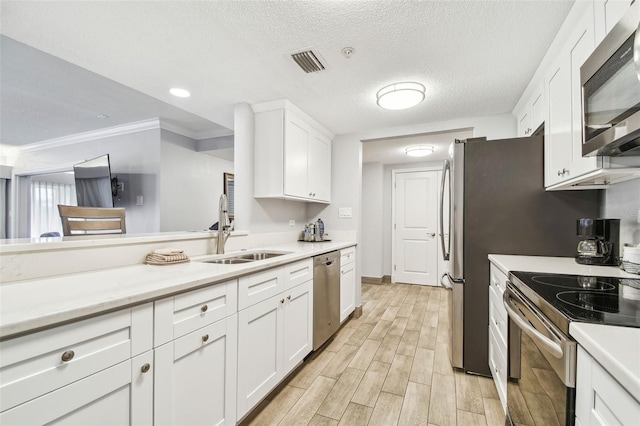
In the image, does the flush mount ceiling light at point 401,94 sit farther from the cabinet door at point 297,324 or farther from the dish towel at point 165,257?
the dish towel at point 165,257

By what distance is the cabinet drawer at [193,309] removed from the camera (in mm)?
1114

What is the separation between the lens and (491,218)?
2.16m

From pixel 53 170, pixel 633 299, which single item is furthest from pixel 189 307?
pixel 53 170

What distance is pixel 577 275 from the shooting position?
1388mm

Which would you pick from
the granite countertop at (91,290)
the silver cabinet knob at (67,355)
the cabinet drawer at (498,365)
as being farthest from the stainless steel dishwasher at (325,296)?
the silver cabinet knob at (67,355)

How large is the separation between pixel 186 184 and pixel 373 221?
10.8ft

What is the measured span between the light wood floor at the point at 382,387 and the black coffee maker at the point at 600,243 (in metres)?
1.11

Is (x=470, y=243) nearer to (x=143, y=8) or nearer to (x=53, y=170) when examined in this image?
(x=143, y=8)

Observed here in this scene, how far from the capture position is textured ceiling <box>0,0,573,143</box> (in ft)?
4.85

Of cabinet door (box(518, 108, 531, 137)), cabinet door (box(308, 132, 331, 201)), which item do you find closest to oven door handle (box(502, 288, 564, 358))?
cabinet door (box(518, 108, 531, 137))

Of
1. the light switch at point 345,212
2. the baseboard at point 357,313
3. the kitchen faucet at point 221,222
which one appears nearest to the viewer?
the kitchen faucet at point 221,222

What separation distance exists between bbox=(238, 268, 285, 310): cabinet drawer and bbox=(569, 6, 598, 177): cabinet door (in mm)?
1778

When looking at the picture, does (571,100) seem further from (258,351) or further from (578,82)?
(258,351)

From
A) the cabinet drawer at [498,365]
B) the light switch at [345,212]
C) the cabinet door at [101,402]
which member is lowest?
the cabinet drawer at [498,365]
